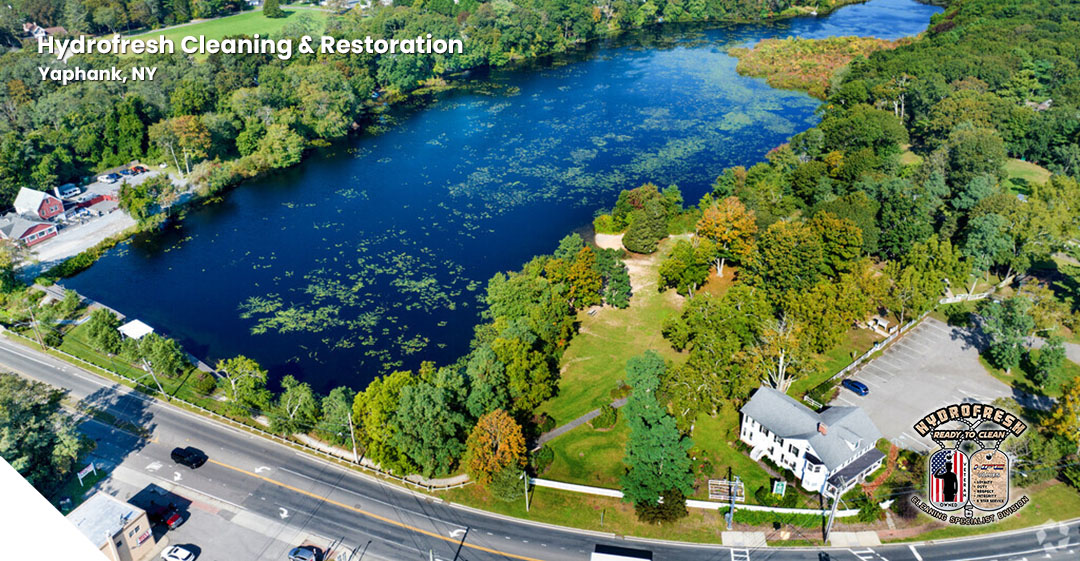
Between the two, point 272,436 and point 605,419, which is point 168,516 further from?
point 605,419

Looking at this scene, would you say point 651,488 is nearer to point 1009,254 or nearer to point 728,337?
point 728,337

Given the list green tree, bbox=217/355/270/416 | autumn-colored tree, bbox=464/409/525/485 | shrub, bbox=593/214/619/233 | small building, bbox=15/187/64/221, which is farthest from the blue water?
autumn-colored tree, bbox=464/409/525/485

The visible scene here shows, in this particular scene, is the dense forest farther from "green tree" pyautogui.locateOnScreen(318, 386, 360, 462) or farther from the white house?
the white house

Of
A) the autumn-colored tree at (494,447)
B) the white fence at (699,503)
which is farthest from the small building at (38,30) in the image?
the white fence at (699,503)

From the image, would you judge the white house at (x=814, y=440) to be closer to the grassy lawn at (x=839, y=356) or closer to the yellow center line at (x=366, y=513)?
the grassy lawn at (x=839, y=356)

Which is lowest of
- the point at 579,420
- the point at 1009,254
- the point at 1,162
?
the point at 579,420

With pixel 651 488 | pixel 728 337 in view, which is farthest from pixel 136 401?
Answer: pixel 728 337
